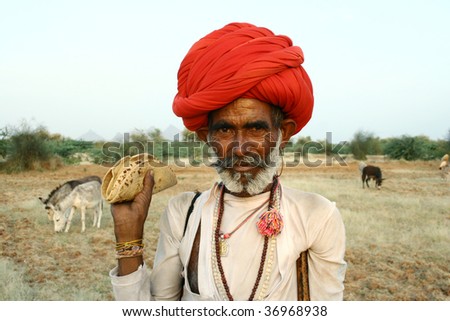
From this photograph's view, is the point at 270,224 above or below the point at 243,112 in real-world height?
below

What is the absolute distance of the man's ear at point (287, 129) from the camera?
2453 mm

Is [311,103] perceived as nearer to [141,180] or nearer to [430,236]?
[141,180]

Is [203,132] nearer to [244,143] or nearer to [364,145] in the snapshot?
[244,143]

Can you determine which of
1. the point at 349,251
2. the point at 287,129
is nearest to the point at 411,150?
the point at 349,251

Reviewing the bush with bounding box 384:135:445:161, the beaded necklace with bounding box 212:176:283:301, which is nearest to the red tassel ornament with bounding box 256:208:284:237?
the beaded necklace with bounding box 212:176:283:301

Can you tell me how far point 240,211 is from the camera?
2.33 metres

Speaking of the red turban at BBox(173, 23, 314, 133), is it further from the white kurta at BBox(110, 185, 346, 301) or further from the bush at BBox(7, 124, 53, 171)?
the bush at BBox(7, 124, 53, 171)

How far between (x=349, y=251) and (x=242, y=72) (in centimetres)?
701

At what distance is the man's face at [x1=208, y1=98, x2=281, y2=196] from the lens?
2.21 meters

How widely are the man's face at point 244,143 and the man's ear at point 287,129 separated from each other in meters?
0.18

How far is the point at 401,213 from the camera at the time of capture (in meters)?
12.3

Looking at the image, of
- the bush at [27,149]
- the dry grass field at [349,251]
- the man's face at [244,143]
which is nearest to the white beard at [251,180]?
the man's face at [244,143]
